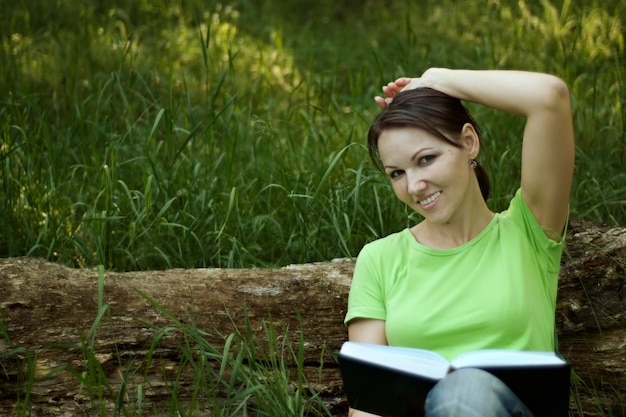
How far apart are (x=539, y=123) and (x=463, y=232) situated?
37 centimetres

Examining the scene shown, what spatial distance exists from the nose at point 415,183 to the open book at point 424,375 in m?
0.44

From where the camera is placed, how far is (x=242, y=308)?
109 inches

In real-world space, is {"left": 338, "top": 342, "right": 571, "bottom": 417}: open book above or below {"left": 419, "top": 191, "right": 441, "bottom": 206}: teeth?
below

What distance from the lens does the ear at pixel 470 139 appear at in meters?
2.37

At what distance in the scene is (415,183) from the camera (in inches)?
90.3

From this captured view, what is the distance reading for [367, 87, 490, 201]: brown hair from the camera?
233cm

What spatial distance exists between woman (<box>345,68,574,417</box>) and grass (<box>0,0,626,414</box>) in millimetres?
435

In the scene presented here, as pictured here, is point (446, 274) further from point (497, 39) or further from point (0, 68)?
point (497, 39)

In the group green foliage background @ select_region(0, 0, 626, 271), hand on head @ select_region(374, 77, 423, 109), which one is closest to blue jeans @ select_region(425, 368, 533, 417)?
hand on head @ select_region(374, 77, 423, 109)

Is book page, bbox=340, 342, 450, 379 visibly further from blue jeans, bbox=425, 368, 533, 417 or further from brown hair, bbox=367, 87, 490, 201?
brown hair, bbox=367, 87, 490, 201

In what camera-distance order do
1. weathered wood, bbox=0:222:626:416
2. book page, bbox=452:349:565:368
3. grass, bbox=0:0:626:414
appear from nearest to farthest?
book page, bbox=452:349:565:368 → weathered wood, bbox=0:222:626:416 → grass, bbox=0:0:626:414

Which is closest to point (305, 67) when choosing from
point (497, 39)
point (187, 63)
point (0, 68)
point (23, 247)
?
point (187, 63)

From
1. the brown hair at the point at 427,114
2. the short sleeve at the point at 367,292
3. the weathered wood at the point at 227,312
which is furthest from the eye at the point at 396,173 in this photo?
the weathered wood at the point at 227,312

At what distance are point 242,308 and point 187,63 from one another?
2.98 m
